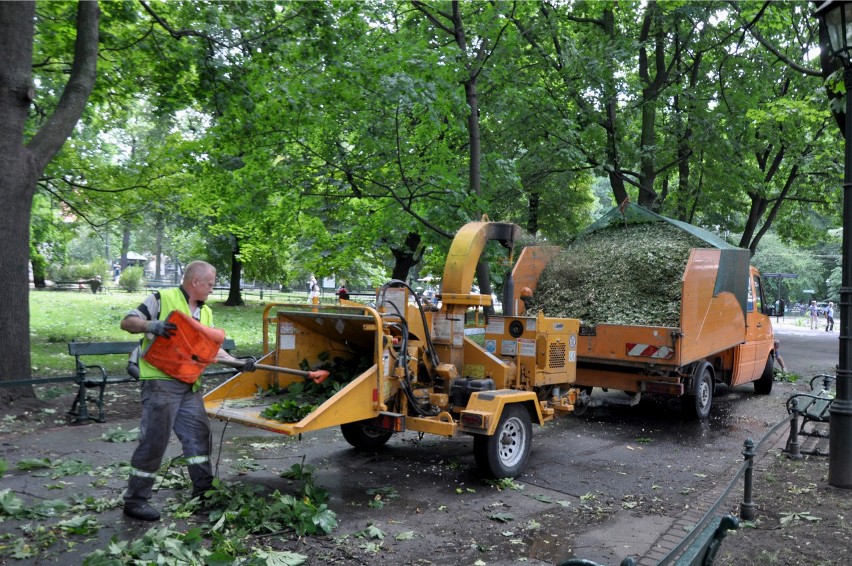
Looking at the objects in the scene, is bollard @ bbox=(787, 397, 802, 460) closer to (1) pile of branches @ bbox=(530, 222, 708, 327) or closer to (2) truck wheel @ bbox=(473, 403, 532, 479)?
(1) pile of branches @ bbox=(530, 222, 708, 327)

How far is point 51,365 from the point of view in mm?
11680

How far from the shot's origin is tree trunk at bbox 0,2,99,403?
789cm

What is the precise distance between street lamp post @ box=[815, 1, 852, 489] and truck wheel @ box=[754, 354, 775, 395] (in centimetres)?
664

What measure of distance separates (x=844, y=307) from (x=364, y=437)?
16.3 ft

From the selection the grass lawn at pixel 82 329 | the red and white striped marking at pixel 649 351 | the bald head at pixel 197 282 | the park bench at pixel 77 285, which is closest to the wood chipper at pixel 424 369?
the bald head at pixel 197 282

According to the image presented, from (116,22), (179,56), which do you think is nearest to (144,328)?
(179,56)

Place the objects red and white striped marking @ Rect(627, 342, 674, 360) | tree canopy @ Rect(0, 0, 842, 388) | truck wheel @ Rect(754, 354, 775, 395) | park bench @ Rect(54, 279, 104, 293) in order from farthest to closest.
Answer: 1. park bench @ Rect(54, 279, 104, 293)
2. truck wheel @ Rect(754, 354, 775, 395)
3. tree canopy @ Rect(0, 0, 842, 388)
4. red and white striped marking @ Rect(627, 342, 674, 360)

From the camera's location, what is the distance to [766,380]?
13.0 metres

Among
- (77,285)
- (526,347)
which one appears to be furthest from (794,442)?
(77,285)

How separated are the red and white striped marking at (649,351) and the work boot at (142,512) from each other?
636cm

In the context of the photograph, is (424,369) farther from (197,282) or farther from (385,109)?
(385,109)

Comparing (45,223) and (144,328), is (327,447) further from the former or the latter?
(45,223)

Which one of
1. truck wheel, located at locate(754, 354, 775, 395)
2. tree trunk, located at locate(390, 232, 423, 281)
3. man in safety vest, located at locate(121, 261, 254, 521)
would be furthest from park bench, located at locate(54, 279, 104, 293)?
man in safety vest, located at locate(121, 261, 254, 521)

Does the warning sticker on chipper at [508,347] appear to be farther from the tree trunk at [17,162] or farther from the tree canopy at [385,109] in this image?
the tree trunk at [17,162]
